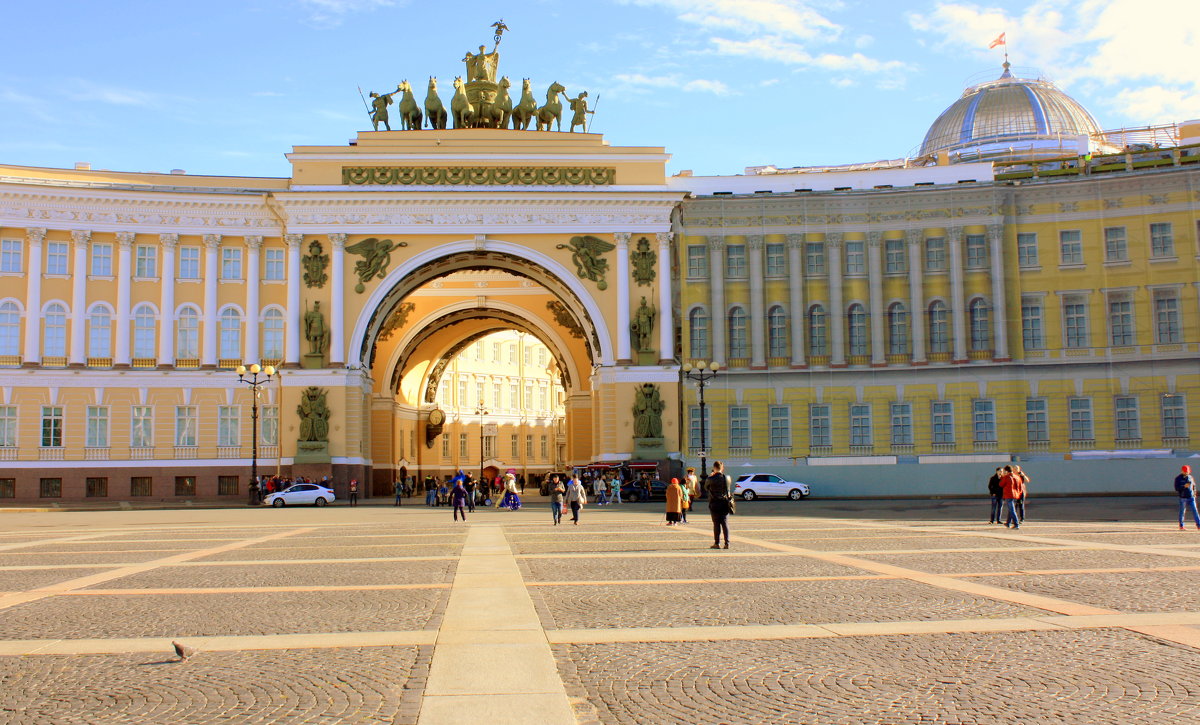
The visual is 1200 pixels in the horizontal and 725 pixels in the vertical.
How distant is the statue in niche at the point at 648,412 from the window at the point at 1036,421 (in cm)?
1675

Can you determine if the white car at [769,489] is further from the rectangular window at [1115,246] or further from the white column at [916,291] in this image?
the rectangular window at [1115,246]

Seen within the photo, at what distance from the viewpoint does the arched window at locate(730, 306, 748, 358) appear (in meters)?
53.8

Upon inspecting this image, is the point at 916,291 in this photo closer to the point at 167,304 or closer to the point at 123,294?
the point at 167,304

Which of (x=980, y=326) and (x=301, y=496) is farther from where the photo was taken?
(x=980, y=326)

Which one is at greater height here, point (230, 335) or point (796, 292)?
point (796, 292)

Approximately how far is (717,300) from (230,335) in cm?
2290

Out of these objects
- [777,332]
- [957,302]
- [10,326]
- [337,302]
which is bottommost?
[777,332]

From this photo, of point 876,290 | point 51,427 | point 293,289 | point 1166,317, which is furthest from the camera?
point 876,290

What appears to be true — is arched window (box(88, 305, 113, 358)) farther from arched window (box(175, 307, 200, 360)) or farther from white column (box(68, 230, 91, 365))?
arched window (box(175, 307, 200, 360))

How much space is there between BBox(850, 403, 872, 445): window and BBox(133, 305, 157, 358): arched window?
32.6 metres

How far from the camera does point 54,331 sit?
2041 inches

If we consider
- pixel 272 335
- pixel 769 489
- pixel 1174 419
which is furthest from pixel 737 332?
pixel 272 335

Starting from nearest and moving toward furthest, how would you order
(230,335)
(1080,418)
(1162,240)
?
(1162,240), (1080,418), (230,335)

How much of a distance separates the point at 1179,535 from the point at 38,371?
153 feet
